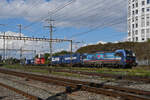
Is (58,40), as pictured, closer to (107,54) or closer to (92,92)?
(107,54)

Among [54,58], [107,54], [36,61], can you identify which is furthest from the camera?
[36,61]

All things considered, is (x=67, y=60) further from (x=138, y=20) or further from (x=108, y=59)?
(x=138, y=20)

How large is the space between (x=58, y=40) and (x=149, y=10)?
51.8 meters

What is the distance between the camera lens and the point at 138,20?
256 ft

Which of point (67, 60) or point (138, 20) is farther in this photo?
point (138, 20)

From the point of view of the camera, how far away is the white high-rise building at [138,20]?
245 feet

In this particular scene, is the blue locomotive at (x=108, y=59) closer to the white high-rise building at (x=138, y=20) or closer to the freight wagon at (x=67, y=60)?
the freight wagon at (x=67, y=60)

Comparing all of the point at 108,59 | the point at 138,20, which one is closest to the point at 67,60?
the point at 108,59

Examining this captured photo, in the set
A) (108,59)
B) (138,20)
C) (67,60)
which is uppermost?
(138,20)

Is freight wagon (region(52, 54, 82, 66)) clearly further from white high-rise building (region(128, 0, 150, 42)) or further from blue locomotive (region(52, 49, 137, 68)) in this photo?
white high-rise building (region(128, 0, 150, 42))

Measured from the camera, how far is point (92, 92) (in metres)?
11.1

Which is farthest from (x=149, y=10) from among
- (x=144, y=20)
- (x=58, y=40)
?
(x=58, y=40)

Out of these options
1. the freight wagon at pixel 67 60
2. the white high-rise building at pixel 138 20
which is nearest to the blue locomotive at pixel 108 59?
the freight wagon at pixel 67 60

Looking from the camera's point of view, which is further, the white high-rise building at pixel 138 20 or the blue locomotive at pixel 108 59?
the white high-rise building at pixel 138 20
